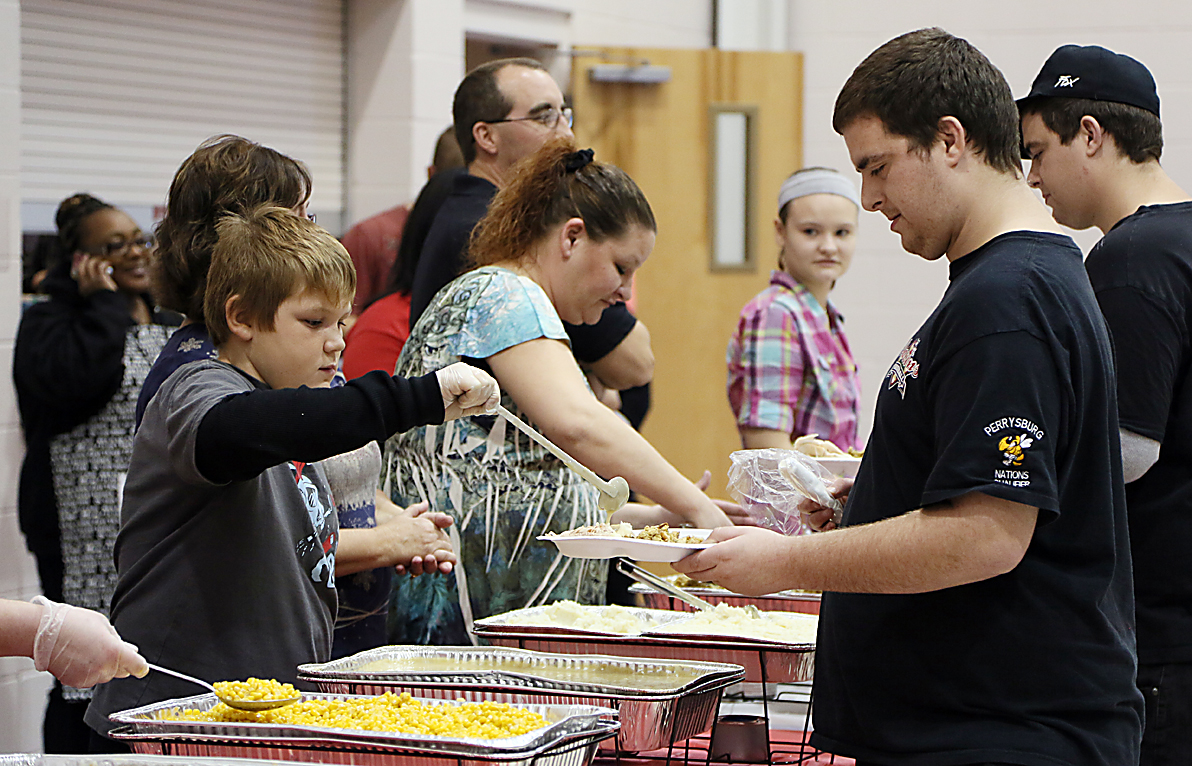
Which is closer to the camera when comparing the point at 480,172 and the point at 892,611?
the point at 892,611

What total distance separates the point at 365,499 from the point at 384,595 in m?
0.17

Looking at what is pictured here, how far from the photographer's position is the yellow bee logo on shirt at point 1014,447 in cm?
130

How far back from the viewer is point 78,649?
4.08 feet

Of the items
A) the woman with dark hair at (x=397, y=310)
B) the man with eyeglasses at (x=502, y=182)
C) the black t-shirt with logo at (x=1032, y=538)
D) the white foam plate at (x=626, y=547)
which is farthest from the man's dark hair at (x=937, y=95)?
the woman with dark hair at (x=397, y=310)

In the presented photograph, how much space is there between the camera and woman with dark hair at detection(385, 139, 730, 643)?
218 centimetres

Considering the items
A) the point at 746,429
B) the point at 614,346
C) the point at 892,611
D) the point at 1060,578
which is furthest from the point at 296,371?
the point at 746,429

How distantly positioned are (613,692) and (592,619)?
484mm

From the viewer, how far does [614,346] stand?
9.12ft

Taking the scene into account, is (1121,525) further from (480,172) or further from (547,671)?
(480,172)

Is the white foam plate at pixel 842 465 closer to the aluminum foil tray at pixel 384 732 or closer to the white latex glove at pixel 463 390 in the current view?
the white latex glove at pixel 463 390

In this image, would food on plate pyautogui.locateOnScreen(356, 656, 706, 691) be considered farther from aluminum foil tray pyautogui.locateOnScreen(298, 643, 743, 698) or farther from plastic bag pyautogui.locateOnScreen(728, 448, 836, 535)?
plastic bag pyautogui.locateOnScreen(728, 448, 836, 535)

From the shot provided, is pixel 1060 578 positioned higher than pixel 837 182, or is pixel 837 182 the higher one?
pixel 837 182

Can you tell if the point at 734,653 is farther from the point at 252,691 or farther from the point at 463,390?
the point at 252,691

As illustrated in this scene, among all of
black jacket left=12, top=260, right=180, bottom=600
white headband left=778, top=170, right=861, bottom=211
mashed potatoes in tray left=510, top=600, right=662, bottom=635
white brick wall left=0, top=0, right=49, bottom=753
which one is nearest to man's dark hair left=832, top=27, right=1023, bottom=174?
mashed potatoes in tray left=510, top=600, right=662, bottom=635
